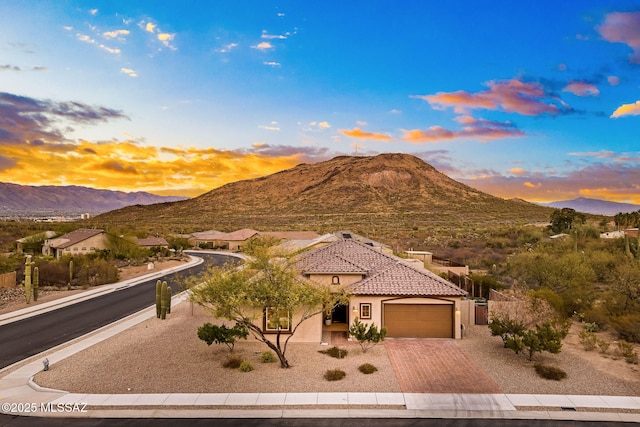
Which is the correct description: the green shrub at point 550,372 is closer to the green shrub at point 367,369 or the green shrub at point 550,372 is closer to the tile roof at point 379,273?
the tile roof at point 379,273

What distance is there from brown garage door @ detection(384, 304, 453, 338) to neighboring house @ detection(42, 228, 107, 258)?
50437mm

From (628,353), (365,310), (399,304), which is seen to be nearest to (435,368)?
(399,304)

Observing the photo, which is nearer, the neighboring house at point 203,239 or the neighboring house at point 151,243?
the neighboring house at point 151,243

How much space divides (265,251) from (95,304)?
2309 cm

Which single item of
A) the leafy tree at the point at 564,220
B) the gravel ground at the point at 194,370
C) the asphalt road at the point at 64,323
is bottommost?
the asphalt road at the point at 64,323

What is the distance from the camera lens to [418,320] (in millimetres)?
23625

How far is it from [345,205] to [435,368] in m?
137

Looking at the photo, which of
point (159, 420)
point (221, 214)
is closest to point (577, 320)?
point (159, 420)

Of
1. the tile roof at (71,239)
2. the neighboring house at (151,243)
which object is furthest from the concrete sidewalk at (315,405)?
the neighboring house at (151,243)

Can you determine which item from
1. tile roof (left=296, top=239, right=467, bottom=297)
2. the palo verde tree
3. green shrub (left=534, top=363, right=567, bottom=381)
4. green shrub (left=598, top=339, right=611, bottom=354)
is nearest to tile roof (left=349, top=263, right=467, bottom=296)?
tile roof (left=296, top=239, right=467, bottom=297)

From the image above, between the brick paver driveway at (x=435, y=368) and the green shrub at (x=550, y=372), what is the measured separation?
7.97 feet

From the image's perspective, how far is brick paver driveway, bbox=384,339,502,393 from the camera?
16562mm

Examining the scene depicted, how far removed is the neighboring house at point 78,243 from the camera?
5831 centimetres

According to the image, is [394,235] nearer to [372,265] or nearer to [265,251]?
[372,265]
